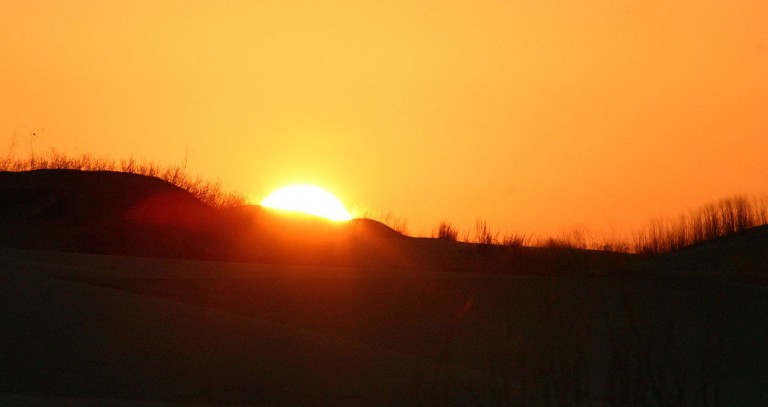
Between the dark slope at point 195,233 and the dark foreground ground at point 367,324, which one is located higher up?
the dark slope at point 195,233

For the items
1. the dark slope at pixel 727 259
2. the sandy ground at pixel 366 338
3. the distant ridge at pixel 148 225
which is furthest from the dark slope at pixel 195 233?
the sandy ground at pixel 366 338

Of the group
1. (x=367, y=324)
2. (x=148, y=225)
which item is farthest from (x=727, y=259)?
(x=148, y=225)

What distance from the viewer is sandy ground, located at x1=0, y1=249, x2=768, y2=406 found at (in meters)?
5.84

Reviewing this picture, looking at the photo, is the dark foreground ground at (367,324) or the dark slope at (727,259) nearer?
the dark foreground ground at (367,324)

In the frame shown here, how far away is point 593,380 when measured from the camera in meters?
7.30

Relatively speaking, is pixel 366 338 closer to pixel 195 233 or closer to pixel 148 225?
pixel 195 233

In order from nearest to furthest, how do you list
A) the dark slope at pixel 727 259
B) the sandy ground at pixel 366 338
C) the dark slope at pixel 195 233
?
the sandy ground at pixel 366 338, the dark slope at pixel 727 259, the dark slope at pixel 195 233

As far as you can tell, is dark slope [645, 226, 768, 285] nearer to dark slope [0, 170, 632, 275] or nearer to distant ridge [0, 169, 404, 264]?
dark slope [0, 170, 632, 275]

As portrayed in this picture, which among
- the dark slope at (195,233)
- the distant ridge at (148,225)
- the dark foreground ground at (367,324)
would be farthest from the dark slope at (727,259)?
the distant ridge at (148,225)

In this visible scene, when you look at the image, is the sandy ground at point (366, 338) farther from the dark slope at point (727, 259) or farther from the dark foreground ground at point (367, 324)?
the dark slope at point (727, 259)

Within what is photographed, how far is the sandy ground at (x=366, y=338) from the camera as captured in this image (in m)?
5.84

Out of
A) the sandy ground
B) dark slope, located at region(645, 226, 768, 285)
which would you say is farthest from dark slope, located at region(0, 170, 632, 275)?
the sandy ground

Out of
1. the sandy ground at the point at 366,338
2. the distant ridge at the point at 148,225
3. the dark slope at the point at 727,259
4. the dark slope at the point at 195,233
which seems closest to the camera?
the sandy ground at the point at 366,338

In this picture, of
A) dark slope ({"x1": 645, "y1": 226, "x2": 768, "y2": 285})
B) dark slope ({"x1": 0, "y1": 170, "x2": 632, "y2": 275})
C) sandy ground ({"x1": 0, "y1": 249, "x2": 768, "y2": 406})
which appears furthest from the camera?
dark slope ({"x1": 0, "y1": 170, "x2": 632, "y2": 275})
